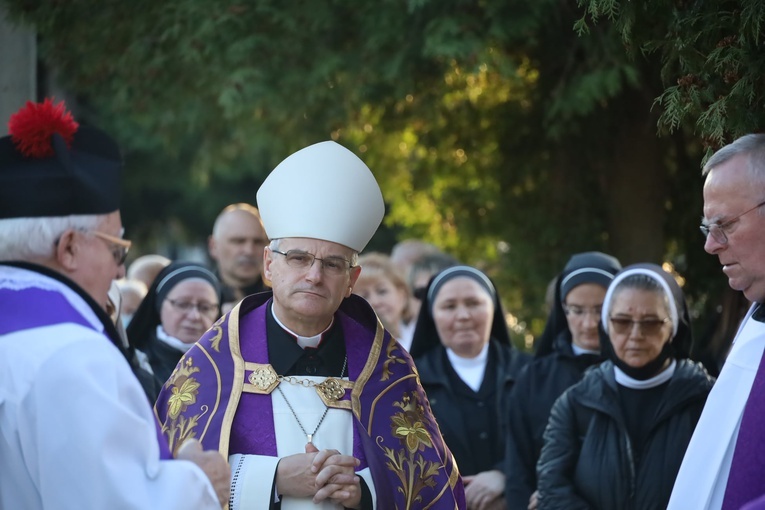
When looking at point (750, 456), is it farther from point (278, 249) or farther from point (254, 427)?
point (278, 249)

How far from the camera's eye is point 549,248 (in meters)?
10.1

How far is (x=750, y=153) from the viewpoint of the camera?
390cm

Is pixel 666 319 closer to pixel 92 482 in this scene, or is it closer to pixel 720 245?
pixel 720 245

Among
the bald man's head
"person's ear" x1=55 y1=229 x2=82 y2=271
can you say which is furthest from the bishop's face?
the bald man's head

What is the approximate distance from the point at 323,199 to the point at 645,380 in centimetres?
185

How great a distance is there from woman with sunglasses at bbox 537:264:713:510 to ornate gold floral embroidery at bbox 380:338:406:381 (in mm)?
1129

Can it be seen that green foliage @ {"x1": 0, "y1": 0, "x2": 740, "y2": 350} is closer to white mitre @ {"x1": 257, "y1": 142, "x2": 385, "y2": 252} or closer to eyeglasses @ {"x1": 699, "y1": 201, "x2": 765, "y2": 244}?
white mitre @ {"x1": 257, "y1": 142, "x2": 385, "y2": 252}

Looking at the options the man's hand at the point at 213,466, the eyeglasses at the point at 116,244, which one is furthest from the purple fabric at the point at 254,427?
the eyeglasses at the point at 116,244

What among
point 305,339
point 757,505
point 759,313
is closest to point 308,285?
point 305,339

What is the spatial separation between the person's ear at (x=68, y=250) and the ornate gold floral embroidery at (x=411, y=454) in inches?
64.2

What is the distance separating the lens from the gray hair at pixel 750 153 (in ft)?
12.7

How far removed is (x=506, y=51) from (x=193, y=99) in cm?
263

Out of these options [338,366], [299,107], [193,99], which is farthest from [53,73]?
[338,366]

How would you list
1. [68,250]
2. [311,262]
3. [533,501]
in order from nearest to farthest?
[68,250]
[311,262]
[533,501]
